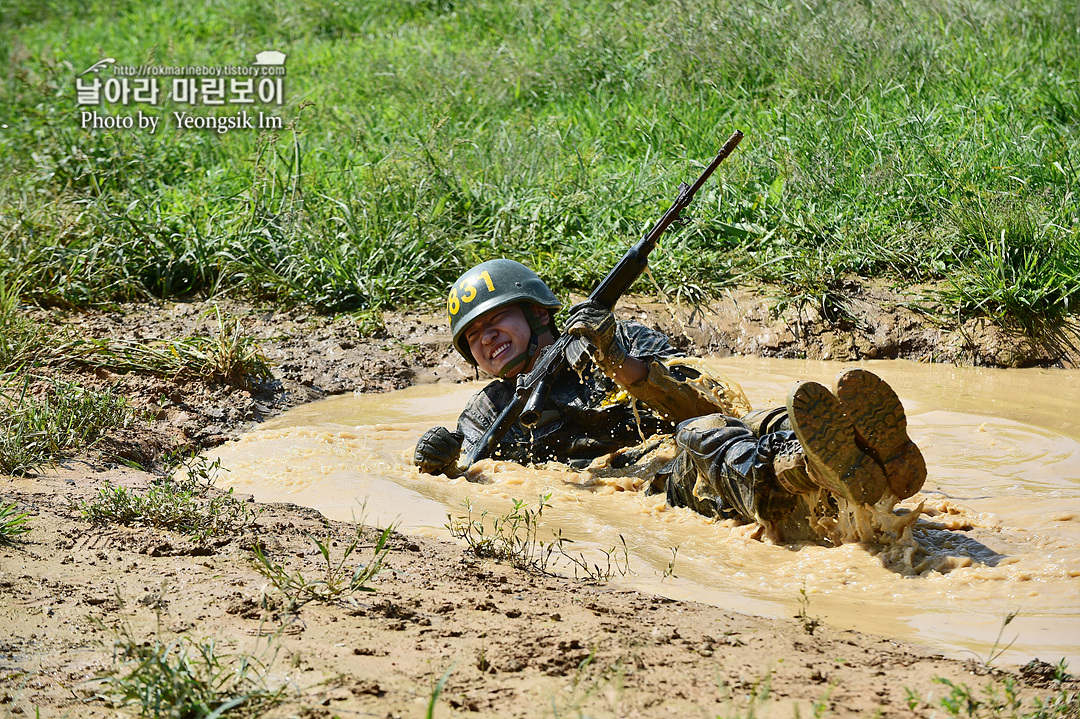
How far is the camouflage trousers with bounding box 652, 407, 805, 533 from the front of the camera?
3482 millimetres

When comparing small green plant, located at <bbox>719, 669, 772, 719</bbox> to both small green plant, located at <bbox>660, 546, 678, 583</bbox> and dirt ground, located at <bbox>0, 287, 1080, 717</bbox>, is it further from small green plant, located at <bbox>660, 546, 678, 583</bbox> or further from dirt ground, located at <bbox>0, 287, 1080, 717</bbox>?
small green plant, located at <bbox>660, 546, 678, 583</bbox>

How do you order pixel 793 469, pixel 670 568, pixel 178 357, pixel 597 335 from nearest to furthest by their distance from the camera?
pixel 670 568 < pixel 793 469 < pixel 597 335 < pixel 178 357

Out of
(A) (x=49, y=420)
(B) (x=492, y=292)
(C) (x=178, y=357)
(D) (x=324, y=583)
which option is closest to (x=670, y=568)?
(D) (x=324, y=583)

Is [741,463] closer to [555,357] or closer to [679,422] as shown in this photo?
[679,422]

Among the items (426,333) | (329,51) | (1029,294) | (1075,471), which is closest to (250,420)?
(426,333)

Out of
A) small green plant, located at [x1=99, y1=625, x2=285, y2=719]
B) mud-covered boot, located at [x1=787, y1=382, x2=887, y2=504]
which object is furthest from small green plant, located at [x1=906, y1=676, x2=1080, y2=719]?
small green plant, located at [x1=99, y1=625, x2=285, y2=719]

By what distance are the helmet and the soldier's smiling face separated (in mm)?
64

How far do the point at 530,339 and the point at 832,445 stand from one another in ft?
7.33

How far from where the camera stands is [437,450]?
460 cm

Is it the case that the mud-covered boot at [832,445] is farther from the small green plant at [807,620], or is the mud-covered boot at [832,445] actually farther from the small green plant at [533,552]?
the small green plant at [533,552]

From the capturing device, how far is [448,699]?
2225 mm

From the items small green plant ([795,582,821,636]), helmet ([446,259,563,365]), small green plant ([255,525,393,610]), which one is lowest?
small green plant ([795,582,821,636])

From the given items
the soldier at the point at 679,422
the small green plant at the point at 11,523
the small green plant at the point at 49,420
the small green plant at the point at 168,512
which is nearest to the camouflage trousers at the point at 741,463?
the soldier at the point at 679,422

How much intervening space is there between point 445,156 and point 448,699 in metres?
6.31
